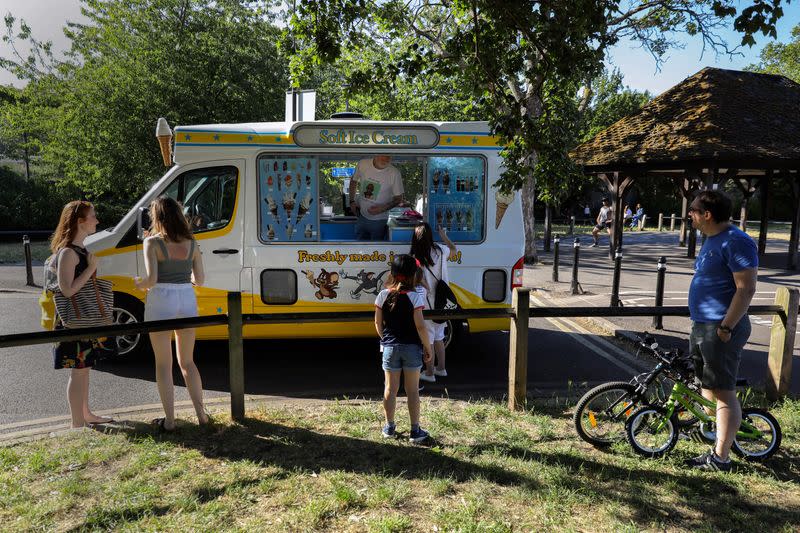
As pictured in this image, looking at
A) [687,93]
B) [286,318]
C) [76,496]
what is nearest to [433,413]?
[286,318]

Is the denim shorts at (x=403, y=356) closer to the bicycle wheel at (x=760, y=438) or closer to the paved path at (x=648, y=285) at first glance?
the bicycle wheel at (x=760, y=438)

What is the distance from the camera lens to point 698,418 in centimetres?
433

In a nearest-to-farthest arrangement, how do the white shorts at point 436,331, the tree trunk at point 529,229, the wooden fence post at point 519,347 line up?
1. the wooden fence post at point 519,347
2. the white shorts at point 436,331
3. the tree trunk at point 529,229

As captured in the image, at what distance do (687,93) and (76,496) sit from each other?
19275mm

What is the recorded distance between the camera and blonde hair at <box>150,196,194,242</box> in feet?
14.0

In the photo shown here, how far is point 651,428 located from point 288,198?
4343mm

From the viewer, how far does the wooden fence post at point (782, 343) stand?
17.2 ft

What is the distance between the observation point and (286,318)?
4.85 metres

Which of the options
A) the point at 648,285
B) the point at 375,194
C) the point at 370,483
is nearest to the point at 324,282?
the point at 375,194

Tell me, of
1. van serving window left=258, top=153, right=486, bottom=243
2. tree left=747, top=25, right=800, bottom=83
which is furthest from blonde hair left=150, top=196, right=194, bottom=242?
tree left=747, top=25, right=800, bottom=83

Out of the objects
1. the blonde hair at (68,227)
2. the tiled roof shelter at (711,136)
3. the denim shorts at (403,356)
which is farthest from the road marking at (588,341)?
the tiled roof shelter at (711,136)

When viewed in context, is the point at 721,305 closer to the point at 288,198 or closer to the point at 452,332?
the point at 452,332

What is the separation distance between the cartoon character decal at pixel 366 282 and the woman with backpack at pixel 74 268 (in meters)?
2.81

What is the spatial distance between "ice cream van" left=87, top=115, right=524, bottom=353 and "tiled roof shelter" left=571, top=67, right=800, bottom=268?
10946 mm
